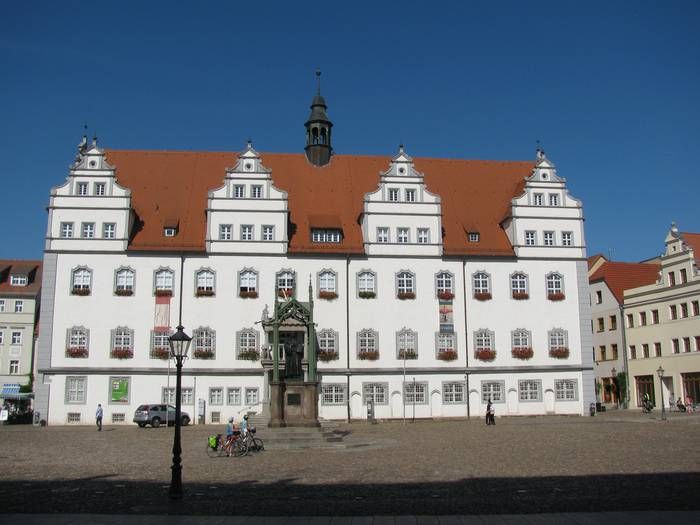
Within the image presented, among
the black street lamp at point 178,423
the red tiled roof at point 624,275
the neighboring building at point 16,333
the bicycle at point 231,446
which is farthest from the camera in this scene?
the neighboring building at point 16,333

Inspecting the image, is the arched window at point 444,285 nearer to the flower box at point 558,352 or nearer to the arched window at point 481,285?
the arched window at point 481,285

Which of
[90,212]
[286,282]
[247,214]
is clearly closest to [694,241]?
[286,282]

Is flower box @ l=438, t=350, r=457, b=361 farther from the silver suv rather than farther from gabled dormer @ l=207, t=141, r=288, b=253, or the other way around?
the silver suv

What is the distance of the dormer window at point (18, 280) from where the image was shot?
6900 cm

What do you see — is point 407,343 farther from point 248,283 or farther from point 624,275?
point 624,275

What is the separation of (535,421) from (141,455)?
24431 mm

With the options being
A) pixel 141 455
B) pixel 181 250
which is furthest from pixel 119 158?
pixel 141 455

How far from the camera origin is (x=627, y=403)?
5775cm

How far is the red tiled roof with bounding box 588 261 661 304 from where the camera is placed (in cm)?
6147

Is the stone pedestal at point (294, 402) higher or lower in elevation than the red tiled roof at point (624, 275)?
lower

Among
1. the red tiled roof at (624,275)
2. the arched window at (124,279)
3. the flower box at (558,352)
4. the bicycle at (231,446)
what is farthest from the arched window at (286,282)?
the red tiled roof at (624,275)

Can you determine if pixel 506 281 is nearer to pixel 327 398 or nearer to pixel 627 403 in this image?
pixel 327 398

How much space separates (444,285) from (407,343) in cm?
413

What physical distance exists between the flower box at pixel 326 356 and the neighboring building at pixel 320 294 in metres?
0.11
